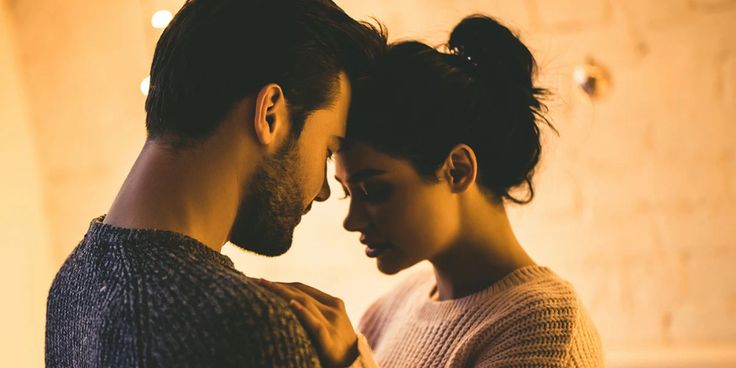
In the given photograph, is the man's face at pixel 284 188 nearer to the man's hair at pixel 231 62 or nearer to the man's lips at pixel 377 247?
the man's hair at pixel 231 62

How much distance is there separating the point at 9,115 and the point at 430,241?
1.37 m

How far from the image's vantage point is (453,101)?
1.27 metres

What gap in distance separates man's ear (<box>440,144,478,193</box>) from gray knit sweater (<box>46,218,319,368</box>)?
1.70ft

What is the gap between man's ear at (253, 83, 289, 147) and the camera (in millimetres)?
964

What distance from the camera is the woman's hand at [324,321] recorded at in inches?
34.7

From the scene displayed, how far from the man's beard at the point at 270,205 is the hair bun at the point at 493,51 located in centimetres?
42

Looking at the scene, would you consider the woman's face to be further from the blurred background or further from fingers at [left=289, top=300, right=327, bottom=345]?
the blurred background

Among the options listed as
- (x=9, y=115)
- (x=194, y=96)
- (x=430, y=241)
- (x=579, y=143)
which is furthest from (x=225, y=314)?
(x=9, y=115)

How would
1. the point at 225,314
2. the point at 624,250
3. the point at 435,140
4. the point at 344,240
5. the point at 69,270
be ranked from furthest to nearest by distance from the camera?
the point at 344,240 → the point at 624,250 → the point at 435,140 → the point at 69,270 → the point at 225,314

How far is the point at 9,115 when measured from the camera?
2.14 meters

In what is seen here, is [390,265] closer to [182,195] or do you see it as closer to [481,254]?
[481,254]

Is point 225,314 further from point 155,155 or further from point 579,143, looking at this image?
point 579,143

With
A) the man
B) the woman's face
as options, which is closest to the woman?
the woman's face

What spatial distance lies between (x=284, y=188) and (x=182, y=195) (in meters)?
0.16
